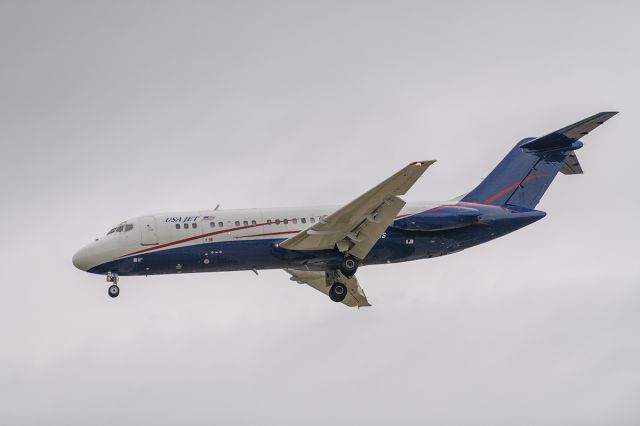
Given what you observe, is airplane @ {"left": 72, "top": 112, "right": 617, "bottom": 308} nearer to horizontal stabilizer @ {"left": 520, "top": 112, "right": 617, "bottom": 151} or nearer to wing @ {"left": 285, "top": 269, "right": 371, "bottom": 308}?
horizontal stabilizer @ {"left": 520, "top": 112, "right": 617, "bottom": 151}

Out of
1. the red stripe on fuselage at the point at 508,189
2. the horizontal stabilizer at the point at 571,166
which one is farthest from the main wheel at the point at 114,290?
the horizontal stabilizer at the point at 571,166

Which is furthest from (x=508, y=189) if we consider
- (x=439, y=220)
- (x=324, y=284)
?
(x=324, y=284)

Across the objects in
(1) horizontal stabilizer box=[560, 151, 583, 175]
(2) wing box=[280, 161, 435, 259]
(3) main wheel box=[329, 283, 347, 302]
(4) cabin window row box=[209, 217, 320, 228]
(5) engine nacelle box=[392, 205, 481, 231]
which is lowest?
(3) main wheel box=[329, 283, 347, 302]

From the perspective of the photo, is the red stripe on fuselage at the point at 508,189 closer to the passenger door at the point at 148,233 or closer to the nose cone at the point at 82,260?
the passenger door at the point at 148,233

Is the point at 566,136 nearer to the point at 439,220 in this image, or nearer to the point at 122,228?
the point at 439,220

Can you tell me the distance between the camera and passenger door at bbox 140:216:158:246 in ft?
134

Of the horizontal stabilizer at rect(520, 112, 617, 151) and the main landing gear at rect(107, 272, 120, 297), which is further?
the horizontal stabilizer at rect(520, 112, 617, 151)

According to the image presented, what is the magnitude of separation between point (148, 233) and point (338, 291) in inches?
321

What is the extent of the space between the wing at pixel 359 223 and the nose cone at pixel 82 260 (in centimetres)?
773

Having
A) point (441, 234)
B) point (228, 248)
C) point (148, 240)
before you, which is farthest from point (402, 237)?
point (148, 240)

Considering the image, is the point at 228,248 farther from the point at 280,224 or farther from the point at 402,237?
the point at 402,237

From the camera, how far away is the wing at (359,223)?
3759 cm

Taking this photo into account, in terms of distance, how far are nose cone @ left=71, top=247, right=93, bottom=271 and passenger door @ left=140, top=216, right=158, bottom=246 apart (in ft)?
7.38

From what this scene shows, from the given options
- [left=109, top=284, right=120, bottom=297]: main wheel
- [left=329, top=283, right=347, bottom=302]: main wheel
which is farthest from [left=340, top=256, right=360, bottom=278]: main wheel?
[left=109, top=284, right=120, bottom=297]: main wheel
